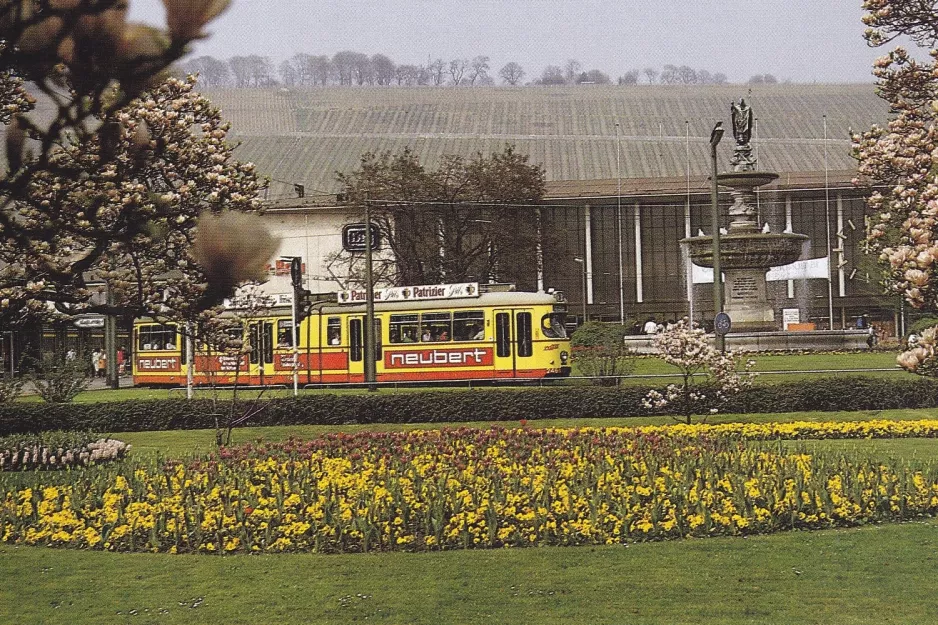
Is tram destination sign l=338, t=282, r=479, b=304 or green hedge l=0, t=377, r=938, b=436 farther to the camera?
tram destination sign l=338, t=282, r=479, b=304

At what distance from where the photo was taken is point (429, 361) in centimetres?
3344

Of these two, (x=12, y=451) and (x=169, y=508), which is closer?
(x=169, y=508)

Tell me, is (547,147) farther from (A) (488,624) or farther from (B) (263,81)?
(A) (488,624)

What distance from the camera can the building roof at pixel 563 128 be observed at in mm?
76312

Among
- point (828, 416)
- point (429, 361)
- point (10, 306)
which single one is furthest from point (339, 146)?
point (10, 306)

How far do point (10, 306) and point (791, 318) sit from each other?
63951mm

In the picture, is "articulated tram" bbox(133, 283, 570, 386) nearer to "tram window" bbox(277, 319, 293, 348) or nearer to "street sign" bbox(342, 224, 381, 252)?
"tram window" bbox(277, 319, 293, 348)

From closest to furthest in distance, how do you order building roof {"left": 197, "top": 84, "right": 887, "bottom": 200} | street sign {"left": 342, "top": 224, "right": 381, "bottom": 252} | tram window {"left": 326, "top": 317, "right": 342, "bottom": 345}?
tram window {"left": 326, "top": 317, "right": 342, "bottom": 345}, street sign {"left": 342, "top": 224, "right": 381, "bottom": 252}, building roof {"left": 197, "top": 84, "right": 887, "bottom": 200}

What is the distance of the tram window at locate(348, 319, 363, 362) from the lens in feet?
114

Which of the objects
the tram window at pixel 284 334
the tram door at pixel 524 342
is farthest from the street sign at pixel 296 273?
the tram door at pixel 524 342

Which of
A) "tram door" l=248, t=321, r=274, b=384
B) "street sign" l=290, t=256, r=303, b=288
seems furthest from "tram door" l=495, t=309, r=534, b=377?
"tram door" l=248, t=321, r=274, b=384

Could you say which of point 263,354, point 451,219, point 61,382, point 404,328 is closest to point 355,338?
point 404,328

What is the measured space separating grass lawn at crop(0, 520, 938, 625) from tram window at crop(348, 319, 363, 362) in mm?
23665

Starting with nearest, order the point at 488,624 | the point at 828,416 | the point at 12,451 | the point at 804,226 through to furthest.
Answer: the point at 488,624 → the point at 12,451 → the point at 828,416 → the point at 804,226
